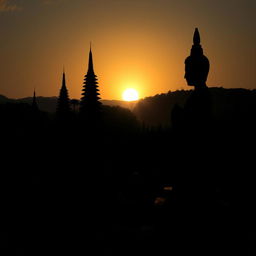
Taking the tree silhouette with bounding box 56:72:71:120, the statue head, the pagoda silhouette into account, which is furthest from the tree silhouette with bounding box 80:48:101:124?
the statue head

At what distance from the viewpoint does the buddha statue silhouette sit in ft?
44.2

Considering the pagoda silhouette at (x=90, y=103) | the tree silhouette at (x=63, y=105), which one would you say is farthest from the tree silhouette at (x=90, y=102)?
the tree silhouette at (x=63, y=105)

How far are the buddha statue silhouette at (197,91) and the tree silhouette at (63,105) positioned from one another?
47705mm

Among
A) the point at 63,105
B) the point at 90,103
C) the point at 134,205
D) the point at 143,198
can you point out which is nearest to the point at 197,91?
the point at 134,205

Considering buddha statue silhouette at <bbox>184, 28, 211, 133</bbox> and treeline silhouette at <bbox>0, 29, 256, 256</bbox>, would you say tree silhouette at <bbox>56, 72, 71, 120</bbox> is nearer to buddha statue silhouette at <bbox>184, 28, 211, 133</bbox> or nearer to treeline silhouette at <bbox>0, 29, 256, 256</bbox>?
treeline silhouette at <bbox>0, 29, 256, 256</bbox>

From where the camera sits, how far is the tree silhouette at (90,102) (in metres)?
49.6

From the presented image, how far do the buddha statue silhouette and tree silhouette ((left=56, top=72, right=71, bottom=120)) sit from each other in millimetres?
47705

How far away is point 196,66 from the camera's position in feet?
46.8

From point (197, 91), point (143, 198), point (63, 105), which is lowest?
point (143, 198)

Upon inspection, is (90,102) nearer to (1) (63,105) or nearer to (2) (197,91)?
(1) (63,105)

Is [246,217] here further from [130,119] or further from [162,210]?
[130,119]

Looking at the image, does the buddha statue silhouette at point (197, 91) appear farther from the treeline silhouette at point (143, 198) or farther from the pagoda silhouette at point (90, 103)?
the pagoda silhouette at point (90, 103)

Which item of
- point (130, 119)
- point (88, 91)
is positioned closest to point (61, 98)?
point (88, 91)

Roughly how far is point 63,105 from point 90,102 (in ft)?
51.9
